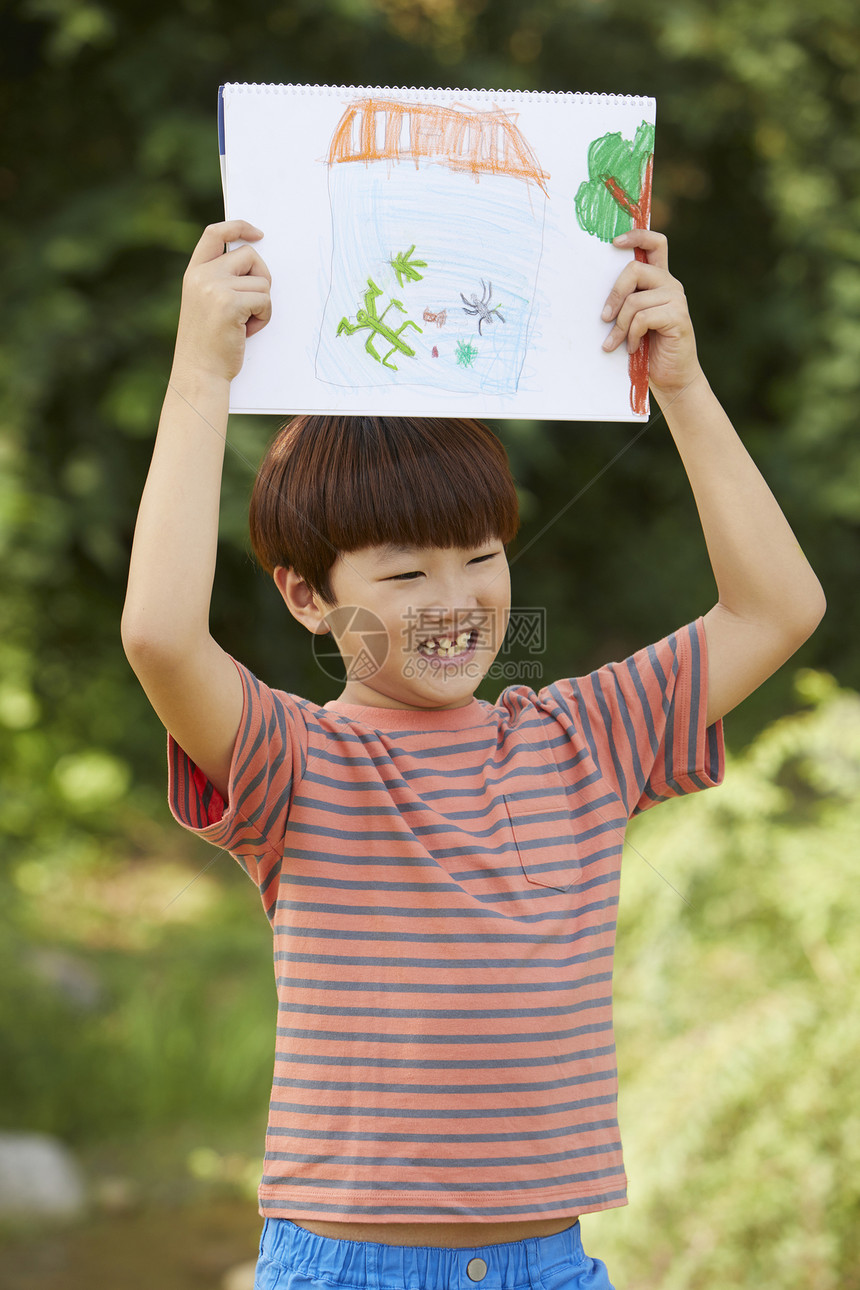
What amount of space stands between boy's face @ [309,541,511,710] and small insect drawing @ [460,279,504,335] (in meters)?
0.24

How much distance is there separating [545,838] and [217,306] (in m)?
0.61

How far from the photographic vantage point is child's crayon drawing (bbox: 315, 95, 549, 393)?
124 cm

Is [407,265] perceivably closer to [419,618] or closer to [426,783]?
[419,618]

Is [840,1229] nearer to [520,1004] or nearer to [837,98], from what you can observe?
[520,1004]

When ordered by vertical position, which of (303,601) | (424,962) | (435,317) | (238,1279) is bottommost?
(238,1279)

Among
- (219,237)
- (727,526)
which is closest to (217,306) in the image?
(219,237)

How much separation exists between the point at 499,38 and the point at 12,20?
2188 millimetres

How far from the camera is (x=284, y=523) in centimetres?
135

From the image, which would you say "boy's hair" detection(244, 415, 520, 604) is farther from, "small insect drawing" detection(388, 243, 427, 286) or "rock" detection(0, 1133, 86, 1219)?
"rock" detection(0, 1133, 86, 1219)

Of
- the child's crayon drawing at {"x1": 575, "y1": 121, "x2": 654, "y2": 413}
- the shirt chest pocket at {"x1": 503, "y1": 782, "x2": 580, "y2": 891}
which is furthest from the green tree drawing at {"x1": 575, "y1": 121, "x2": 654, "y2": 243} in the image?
the shirt chest pocket at {"x1": 503, "y1": 782, "x2": 580, "y2": 891}

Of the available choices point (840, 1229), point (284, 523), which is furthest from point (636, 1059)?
point (284, 523)

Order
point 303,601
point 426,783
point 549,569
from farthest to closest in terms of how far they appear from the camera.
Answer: point 549,569
point 303,601
point 426,783

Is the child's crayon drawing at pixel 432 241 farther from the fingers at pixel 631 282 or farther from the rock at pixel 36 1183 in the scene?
the rock at pixel 36 1183

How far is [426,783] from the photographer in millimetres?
1230
